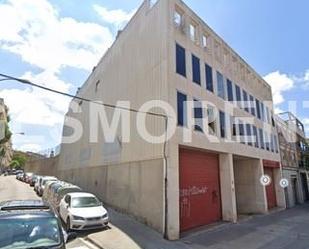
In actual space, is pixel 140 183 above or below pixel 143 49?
below

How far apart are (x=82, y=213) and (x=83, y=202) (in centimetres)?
108

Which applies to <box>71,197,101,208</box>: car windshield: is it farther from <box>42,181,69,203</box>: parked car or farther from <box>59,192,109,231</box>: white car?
<box>42,181,69,203</box>: parked car

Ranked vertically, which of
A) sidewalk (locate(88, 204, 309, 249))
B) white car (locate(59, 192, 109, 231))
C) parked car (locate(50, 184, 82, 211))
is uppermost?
parked car (locate(50, 184, 82, 211))

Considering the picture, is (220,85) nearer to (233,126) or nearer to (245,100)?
(233,126)

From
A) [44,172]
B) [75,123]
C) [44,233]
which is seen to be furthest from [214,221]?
[44,172]

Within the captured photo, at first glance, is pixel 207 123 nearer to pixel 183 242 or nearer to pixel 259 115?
pixel 183 242

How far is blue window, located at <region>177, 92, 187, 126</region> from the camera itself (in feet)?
43.1

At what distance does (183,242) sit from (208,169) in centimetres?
582

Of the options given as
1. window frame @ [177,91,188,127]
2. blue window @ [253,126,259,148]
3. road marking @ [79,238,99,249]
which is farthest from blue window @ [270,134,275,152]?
road marking @ [79,238,99,249]

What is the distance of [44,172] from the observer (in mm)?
45656

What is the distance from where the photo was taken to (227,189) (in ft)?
53.7

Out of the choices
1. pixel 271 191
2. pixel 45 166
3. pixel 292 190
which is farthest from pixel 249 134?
pixel 45 166

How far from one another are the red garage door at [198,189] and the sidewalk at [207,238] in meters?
0.94

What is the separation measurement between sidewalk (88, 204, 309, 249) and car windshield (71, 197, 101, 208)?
55.7 inches
